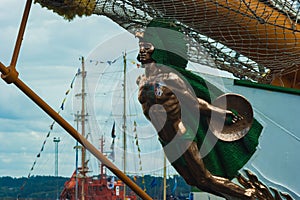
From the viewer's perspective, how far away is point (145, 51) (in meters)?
4.71

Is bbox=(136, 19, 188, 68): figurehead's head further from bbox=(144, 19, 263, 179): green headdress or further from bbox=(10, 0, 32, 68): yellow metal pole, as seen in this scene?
bbox=(10, 0, 32, 68): yellow metal pole

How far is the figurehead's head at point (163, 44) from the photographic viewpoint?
473 cm

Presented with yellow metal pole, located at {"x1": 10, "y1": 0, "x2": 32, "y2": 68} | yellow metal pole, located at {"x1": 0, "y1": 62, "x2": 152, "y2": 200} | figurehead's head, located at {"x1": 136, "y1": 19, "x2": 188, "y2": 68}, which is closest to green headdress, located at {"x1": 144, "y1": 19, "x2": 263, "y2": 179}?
figurehead's head, located at {"x1": 136, "y1": 19, "x2": 188, "y2": 68}

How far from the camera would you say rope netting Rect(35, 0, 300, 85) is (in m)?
5.06

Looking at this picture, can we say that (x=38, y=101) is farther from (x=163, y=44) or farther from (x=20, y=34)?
(x=163, y=44)

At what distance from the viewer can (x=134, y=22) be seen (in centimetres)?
536

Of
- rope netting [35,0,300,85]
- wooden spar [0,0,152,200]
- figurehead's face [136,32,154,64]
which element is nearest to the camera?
wooden spar [0,0,152,200]

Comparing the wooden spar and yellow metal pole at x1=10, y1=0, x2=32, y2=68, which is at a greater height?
yellow metal pole at x1=10, y1=0, x2=32, y2=68

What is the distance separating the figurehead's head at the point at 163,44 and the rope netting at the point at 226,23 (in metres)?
0.23

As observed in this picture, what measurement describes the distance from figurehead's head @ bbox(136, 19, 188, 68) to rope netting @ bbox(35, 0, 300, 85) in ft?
0.77

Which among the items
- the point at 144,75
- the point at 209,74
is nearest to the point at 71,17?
the point at 144,75

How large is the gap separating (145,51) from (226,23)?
877mm

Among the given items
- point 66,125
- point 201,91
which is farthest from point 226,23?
point 66,125

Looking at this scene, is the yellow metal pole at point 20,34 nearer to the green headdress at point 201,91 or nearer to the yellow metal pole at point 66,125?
the yellow metal pole at point 66,125
